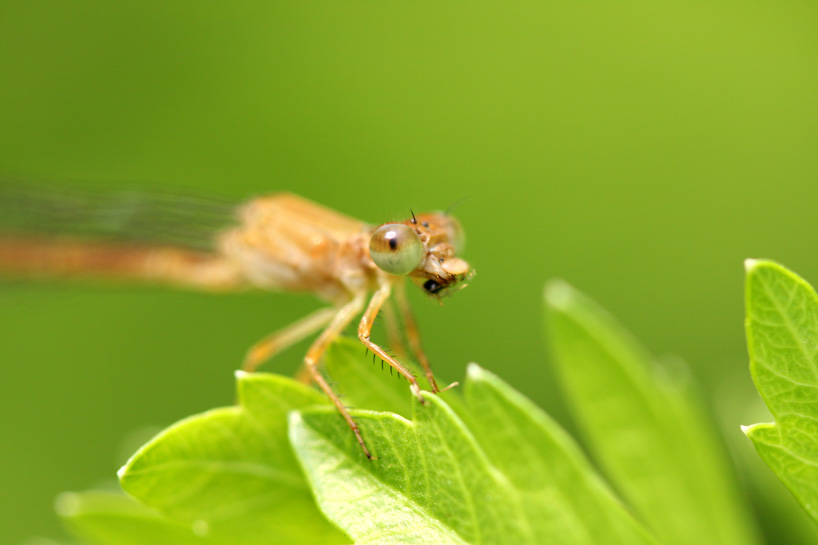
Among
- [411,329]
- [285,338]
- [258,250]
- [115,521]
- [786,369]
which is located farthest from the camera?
[258,250]

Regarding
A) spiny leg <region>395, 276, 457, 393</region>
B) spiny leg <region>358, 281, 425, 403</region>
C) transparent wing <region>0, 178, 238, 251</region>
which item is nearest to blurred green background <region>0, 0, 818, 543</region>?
transparent wing <region>0, 178, 238, 251</region>

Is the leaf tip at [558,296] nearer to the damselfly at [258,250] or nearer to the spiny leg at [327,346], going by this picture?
the damselfly at [258,250]

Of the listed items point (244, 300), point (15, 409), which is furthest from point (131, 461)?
point (15, 409)

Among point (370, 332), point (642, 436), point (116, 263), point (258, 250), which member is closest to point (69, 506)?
point (370, 332)

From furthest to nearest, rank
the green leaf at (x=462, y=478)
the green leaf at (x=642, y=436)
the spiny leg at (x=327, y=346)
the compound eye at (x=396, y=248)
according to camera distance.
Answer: the compound eye at (x=396, y=248) → the green leaf at (x=642, y=436) → the spiny leg at (x=327, y=346) → the green leaf at (x=462, y=478)

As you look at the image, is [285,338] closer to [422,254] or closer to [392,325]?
[392,325]

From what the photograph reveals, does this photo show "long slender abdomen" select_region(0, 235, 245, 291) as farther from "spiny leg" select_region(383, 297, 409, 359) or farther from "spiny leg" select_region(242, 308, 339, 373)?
"spiny leg" select_region(383, 297, 409, 359)

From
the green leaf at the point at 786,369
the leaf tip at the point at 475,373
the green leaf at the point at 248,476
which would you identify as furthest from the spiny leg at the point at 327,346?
the green leaf at the point at 786,369
